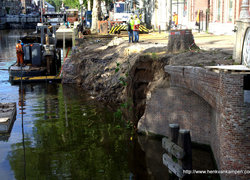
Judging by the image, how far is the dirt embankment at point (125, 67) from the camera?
15674 mm

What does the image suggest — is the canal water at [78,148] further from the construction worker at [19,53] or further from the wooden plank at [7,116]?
the construction worker at [19,53]

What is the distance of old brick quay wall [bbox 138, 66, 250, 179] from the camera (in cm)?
988

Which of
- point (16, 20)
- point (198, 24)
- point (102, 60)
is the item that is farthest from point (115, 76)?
point (16, 20)

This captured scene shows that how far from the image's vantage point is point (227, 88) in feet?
32.4

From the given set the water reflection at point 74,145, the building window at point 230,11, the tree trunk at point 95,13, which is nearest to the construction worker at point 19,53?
the water reflection at point 74,145

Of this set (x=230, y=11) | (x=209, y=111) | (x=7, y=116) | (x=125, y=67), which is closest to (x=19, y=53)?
(x=125, y=67)

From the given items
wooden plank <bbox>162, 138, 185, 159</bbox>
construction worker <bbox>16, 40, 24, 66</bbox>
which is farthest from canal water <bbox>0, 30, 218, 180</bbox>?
construction worker <bbox>16, 40, 24, 66</bbox>

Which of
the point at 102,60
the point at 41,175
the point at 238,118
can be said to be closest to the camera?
the point at 238,118

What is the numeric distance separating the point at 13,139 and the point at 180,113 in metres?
6.91

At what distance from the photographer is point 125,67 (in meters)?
22.0

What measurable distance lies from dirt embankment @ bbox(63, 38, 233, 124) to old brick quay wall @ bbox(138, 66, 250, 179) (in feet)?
3.07

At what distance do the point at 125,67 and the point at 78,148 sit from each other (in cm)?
833

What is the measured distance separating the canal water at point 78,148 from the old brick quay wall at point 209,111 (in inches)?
33.6

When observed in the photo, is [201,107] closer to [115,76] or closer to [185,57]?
[185,57]
